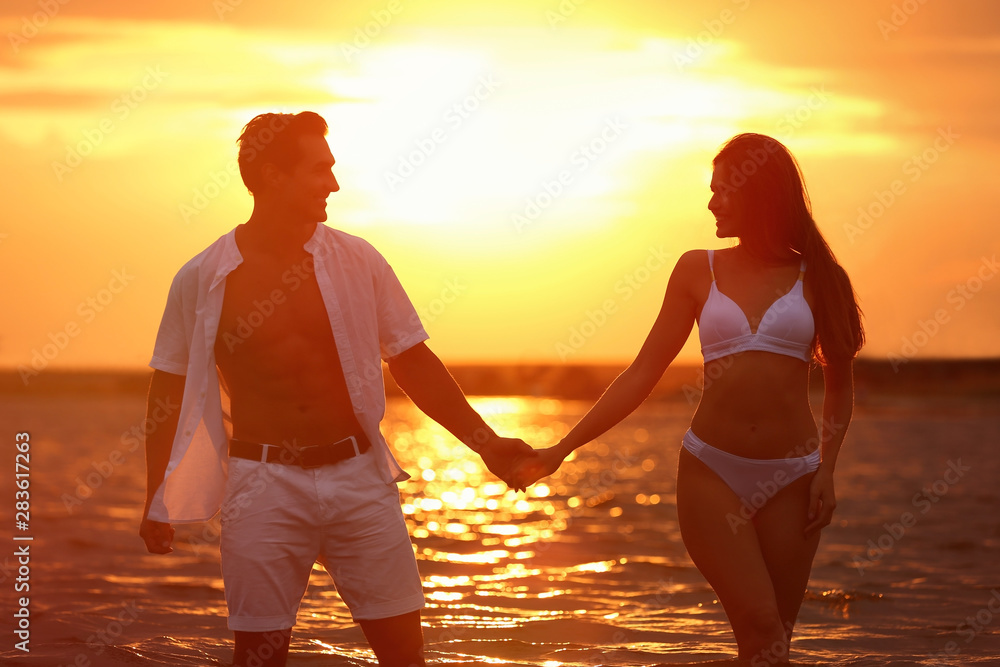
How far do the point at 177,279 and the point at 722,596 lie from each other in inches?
111

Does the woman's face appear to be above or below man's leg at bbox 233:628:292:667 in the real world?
above

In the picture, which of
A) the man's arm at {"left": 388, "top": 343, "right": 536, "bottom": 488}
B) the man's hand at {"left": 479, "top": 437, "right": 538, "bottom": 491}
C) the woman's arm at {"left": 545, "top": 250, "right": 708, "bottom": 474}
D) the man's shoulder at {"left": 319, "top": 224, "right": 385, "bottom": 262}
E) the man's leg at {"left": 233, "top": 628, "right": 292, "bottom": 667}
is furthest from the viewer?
the man's hand at {"left": 479, "top": 437, "right": 538, "bottom": 491}

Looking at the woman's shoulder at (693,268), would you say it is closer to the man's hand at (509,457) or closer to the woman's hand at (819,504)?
the woman's hand at (819,504)

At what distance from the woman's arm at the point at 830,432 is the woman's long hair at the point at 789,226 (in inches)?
3.8

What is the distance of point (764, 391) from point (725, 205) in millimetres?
866

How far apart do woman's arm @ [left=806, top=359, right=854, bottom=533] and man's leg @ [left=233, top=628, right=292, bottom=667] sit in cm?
236

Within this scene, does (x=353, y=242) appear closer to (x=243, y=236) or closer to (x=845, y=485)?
(x=243, y=236)

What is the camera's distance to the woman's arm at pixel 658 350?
4.99 m

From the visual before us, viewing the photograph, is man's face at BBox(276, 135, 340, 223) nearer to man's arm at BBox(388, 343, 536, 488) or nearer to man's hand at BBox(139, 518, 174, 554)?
man's arm at BBox(388, 343, 536, 488)

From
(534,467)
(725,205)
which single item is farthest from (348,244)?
(534,467)

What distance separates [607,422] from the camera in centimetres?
542

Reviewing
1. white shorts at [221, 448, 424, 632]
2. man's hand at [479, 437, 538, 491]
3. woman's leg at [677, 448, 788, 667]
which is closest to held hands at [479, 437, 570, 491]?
man's hand at [479, 437, 538, 491]

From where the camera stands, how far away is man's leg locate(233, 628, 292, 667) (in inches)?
175

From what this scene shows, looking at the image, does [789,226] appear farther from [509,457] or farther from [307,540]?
[307,540]
